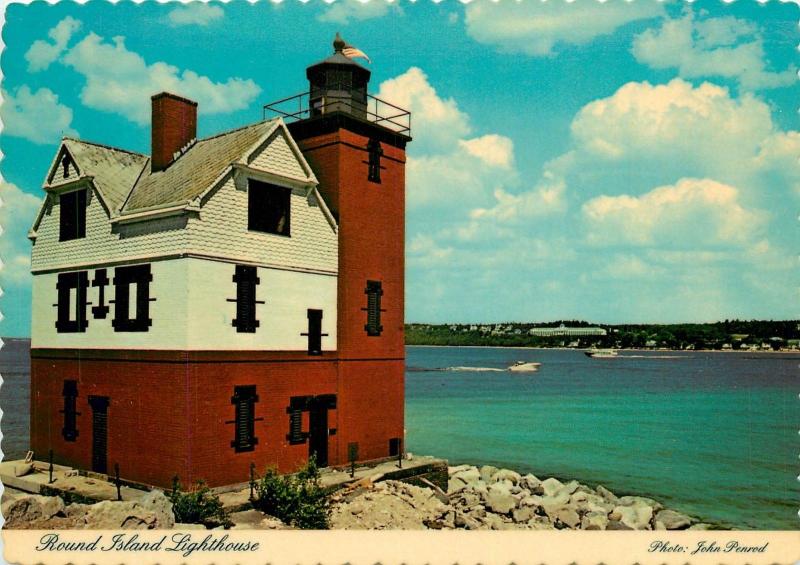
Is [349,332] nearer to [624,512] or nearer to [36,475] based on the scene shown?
[36,475]

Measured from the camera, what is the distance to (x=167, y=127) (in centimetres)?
2011

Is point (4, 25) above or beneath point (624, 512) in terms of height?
above

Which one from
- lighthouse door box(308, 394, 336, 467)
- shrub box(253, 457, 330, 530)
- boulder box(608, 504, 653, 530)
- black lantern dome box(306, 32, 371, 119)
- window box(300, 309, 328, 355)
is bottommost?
boulder box(608, 504, 653, 530)

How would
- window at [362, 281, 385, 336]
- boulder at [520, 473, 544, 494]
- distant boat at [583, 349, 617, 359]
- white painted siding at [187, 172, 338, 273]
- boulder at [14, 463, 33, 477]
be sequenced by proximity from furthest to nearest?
distant boat at [583, 349, 617, 359] → boulder at [520, 473, 544, 494] → window at [362, 281, 385, 336] → boulder at [14, 463, 33, 477] → white painted siding at [187, 172, 338, 273]

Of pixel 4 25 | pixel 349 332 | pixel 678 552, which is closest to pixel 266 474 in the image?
pixel 349 332

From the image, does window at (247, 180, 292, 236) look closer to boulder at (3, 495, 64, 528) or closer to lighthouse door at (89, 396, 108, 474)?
lighthouse door at (89, 396, 108, 474)

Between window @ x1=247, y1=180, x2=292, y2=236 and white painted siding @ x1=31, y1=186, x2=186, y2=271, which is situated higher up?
window @ x1=247, y1=180, x2=292, y2=236

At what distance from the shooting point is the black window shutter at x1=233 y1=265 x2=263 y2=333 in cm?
1753

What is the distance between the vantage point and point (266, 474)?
17.1 meters

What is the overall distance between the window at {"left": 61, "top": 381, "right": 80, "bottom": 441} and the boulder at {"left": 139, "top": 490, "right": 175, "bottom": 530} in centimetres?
585

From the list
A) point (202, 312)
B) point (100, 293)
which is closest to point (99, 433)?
point (100, 293)

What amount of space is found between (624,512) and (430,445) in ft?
64.2

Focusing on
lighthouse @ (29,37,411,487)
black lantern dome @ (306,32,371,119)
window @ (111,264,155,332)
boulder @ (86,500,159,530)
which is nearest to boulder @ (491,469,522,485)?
lighthouse @ (29,37,411,487)

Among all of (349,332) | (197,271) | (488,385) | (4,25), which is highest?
(4,25)
